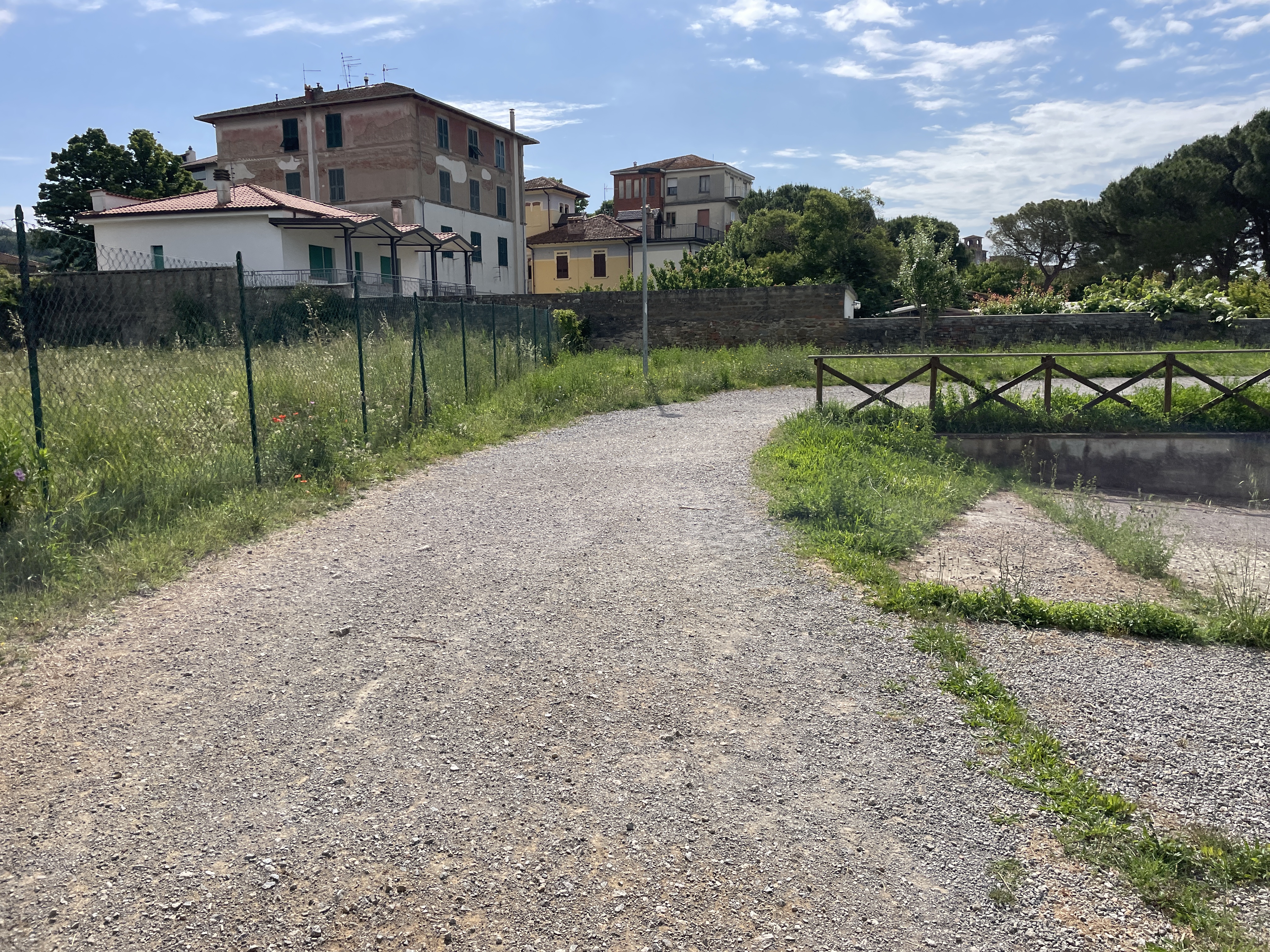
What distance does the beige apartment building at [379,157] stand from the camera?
131 feet

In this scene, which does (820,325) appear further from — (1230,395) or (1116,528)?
(1116,528)

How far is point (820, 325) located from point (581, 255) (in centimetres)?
3172

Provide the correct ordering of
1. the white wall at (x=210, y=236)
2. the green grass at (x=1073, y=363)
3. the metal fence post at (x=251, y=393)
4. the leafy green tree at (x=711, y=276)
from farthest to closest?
1. the leafy green tree at (x=711, y=276)
2. the white wall at (x=210, y=236)
3. the green grass at (x=1073, y=363)
4. the metal fence post at (x=251, y=393)

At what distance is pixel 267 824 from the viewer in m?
3.34

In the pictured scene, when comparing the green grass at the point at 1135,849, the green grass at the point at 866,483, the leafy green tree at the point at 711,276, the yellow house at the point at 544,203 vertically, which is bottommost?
the green grass at the point at 1135,849

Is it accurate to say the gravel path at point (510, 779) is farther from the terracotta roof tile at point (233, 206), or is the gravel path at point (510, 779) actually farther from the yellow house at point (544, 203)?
the yellow house at point (544, 203)

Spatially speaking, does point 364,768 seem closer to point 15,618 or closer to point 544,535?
point 15,618

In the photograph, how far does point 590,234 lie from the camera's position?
52719mm

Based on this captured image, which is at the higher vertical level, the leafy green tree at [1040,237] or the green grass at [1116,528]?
the leafy green tree at [1040,237]

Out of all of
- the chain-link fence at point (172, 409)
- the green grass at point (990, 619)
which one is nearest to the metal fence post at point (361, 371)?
the chain-link fence at point (172, 409)

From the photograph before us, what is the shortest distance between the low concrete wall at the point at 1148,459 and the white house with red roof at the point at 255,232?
→ 2287 centimetres

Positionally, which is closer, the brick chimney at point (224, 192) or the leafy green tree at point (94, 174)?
the brick chimney at point (224, 192)

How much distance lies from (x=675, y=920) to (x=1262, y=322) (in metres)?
25.0

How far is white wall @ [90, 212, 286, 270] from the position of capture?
105ft
